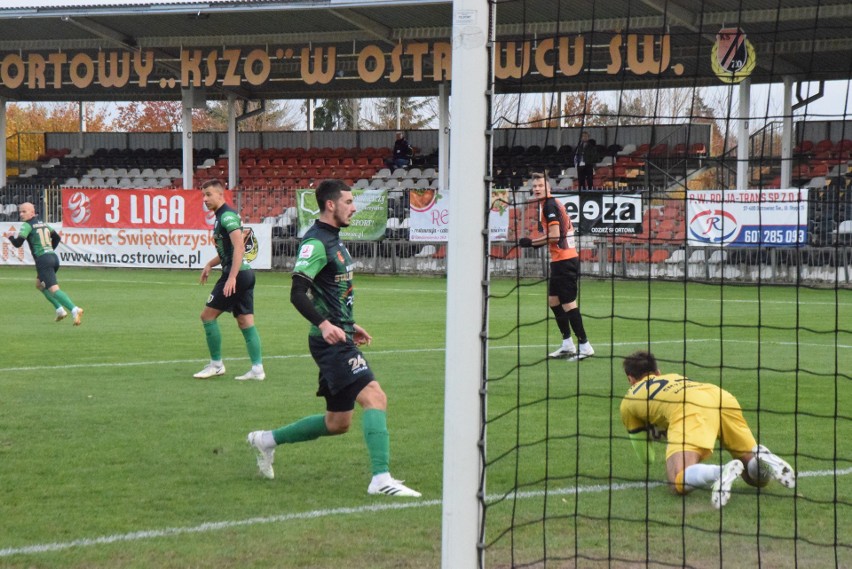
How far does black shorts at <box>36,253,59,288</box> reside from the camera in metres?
15.9

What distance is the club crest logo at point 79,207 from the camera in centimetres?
2841

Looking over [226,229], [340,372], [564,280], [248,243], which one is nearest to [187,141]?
[248,243]

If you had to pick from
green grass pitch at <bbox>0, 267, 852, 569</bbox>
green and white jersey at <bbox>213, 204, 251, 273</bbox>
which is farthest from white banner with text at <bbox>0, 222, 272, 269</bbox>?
green and white jersey at <bbox>213, 204, 251, 273</bbox>

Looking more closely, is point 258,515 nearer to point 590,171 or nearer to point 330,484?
point 330,484

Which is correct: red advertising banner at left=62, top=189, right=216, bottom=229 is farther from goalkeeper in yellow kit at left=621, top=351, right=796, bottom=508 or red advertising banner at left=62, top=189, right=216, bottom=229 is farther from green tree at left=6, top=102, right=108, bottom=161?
green tree at left=6, top=102, right=108, bottom=161

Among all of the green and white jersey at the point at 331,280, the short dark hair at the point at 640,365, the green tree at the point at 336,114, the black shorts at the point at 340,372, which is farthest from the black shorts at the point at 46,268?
the green tree at the point at 336,114

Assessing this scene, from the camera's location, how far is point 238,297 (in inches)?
406

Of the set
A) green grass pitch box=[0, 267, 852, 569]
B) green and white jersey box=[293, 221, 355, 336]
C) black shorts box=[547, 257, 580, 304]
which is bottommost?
green grass pitch box=[0, 267, 852, 569]

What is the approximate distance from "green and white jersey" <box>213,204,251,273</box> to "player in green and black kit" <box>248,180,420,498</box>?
12.9 feet

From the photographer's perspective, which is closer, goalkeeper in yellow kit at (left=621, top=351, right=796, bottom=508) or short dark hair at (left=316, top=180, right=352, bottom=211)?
goalkeeper in yellow kit at (left=621, top=351, right=796, bottom=508)

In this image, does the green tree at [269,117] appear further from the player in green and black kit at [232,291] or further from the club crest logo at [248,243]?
the player in green and black kit at [232,291]

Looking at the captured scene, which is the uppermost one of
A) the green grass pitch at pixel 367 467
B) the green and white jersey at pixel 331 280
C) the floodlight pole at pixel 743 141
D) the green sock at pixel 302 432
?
the floodlight pole at pixel 743 141

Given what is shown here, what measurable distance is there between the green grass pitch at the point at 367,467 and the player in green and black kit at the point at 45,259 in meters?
2.44

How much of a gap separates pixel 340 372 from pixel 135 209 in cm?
2301
